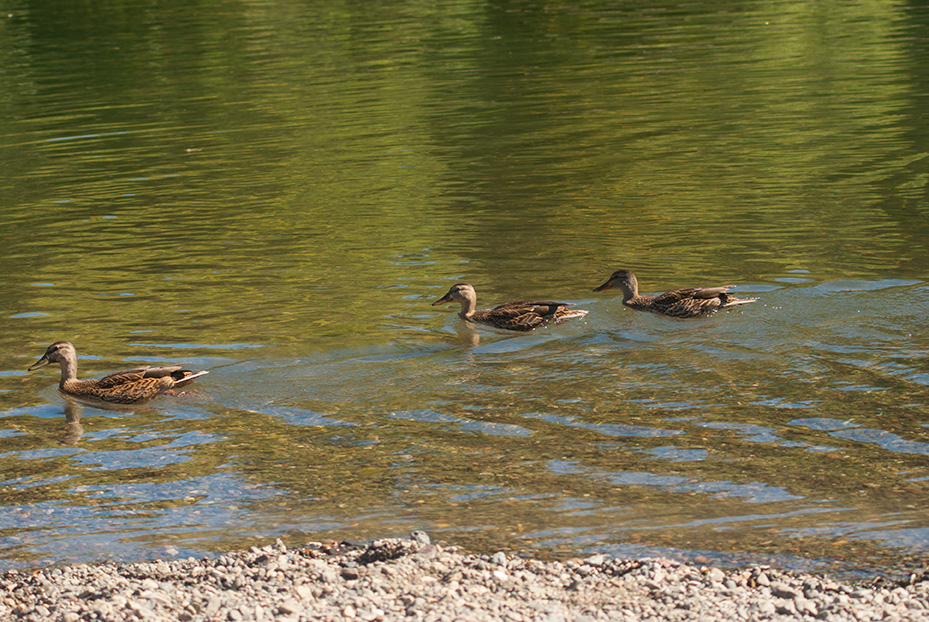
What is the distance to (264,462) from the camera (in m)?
9.13

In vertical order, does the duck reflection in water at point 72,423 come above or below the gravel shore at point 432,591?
Result: below

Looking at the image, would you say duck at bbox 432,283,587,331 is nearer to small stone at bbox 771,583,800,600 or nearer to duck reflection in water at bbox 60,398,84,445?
duck reflection in water at bbox 60,398,84,445

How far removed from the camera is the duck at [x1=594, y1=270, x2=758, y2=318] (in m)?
12.0

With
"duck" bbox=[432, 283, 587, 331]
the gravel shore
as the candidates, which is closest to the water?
"duck" bbox=[432, 283, 587, 331]

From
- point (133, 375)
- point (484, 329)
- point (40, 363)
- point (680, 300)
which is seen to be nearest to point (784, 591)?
point (680, 300)

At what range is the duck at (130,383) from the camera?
10688mm

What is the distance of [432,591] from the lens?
6.74 meters

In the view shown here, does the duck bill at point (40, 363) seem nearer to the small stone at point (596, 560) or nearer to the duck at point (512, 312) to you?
the duck at point (512, 312)

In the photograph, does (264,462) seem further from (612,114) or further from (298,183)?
(612,114)

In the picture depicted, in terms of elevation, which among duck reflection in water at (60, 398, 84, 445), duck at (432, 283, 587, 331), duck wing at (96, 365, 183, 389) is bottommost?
duck reflection in water at (60, 398, 84, 445)

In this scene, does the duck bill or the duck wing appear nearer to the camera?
the duck wing

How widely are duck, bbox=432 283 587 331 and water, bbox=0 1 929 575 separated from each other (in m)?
0.19

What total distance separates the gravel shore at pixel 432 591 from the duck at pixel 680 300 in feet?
17.4

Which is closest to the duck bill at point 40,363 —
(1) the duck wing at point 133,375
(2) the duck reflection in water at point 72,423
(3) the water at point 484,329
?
(3) the water at point 484,329
